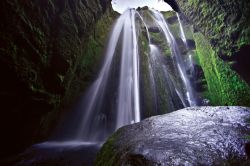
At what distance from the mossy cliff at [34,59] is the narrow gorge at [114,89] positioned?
0.10 ft

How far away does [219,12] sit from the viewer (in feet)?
22.0

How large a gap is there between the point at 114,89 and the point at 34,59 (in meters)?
5.68

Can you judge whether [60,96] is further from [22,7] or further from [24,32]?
[22,7]

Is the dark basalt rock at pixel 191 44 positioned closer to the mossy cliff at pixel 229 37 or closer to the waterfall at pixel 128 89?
the waterfall at pixel 128 89

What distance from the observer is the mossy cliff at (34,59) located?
5.52 meters

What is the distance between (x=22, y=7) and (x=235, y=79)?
22.6 ft

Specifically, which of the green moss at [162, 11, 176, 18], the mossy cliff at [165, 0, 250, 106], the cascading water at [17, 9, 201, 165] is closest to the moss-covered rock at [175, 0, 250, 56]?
the mossy cliff at [165, 0, 250, 106]

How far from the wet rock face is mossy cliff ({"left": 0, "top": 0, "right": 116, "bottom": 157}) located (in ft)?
11.3

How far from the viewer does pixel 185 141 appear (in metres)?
3.05

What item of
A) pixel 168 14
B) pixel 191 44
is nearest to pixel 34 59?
pixel 191 44

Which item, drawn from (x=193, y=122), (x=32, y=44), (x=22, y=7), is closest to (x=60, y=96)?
(x=32, y=44)

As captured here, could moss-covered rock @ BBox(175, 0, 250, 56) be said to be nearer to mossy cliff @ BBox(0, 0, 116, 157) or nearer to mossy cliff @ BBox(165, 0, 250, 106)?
mossy cliff @ BBox(165, 0, 250, 106)

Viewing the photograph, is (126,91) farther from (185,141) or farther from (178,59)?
(185,141)

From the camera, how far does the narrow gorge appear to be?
10.8 feet
